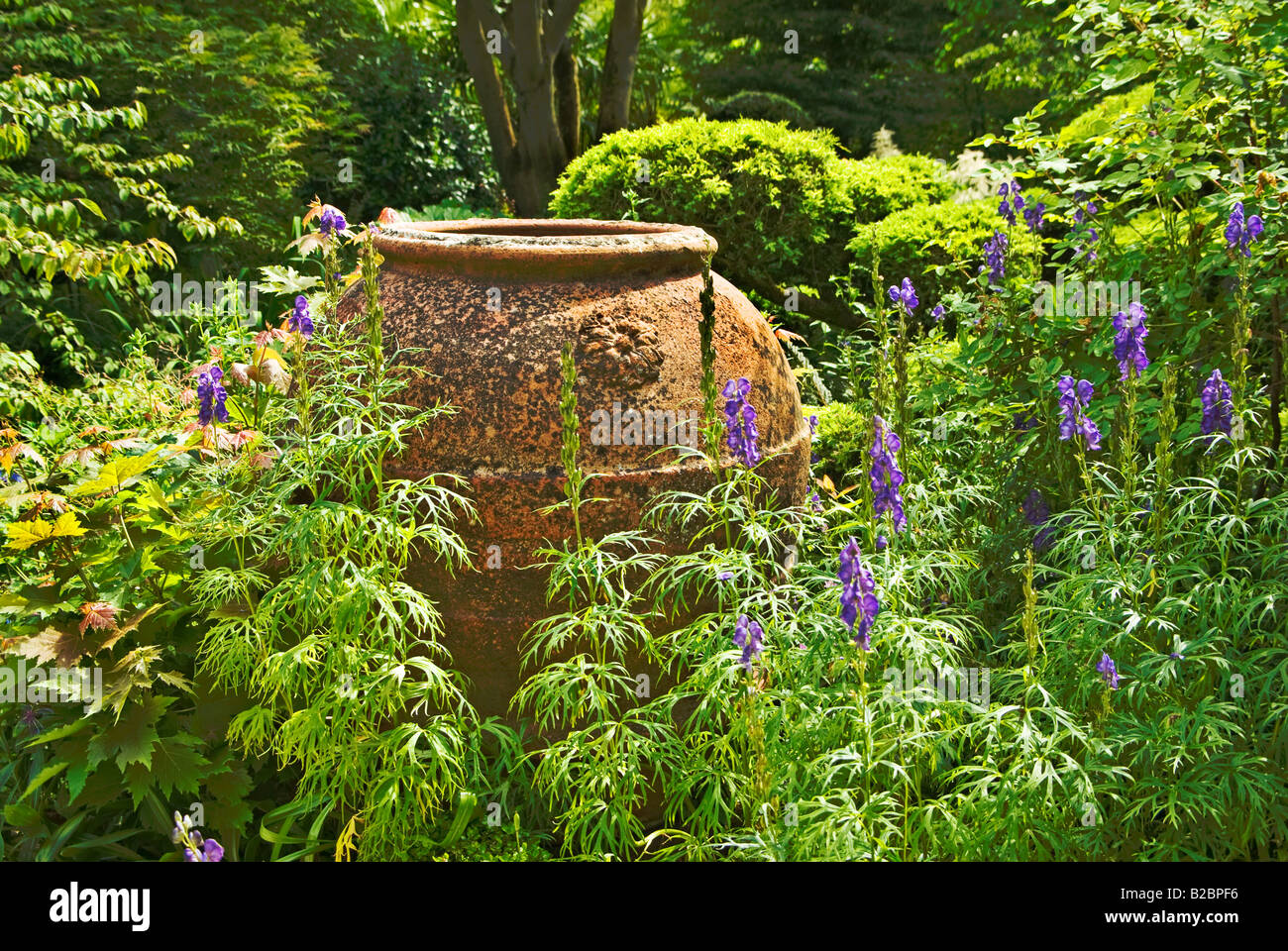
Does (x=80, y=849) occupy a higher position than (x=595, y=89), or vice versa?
(x=595, y=89)

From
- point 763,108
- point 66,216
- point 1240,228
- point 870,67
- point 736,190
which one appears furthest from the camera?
point 870,67

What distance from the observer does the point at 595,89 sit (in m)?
17.2

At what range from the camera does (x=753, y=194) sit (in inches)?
335

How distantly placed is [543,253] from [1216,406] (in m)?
2.13

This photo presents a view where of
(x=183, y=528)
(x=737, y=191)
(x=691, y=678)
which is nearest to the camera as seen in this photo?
(x=691, y=678)

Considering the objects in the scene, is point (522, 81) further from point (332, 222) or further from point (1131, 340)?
point (1131, 340)

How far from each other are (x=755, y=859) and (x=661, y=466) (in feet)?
4.29

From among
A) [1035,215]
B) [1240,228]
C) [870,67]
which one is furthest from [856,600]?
[870,67]

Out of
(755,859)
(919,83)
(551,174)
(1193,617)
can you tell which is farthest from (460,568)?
(919,83)

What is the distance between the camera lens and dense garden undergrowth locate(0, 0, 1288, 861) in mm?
2994

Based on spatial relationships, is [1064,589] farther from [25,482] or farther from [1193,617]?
[25,482]

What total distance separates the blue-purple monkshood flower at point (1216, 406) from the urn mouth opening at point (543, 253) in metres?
1.63

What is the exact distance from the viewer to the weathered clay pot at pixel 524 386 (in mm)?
3621

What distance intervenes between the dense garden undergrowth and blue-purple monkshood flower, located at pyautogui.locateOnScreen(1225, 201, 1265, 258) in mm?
12
